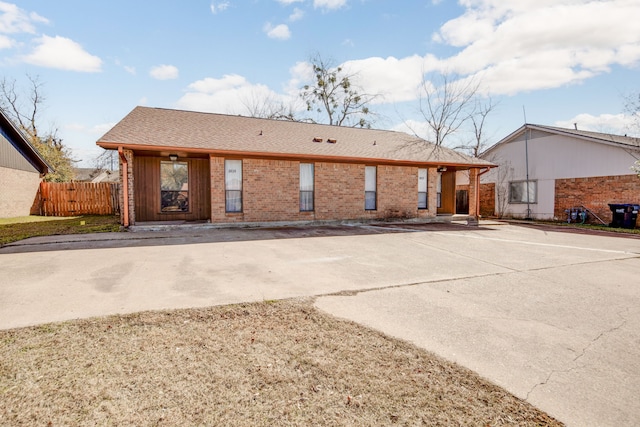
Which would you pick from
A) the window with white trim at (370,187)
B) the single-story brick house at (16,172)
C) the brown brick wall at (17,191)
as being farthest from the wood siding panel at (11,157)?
the window with white trim at (370,187)

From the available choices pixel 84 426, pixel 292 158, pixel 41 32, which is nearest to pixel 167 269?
pixel 84 426

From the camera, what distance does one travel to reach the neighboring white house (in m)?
14.2

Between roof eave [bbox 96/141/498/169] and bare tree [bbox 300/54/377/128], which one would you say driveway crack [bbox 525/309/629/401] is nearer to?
roof eave [bbox 96/141/498/169]

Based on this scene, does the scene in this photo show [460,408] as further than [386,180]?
No

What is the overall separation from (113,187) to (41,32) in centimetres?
746

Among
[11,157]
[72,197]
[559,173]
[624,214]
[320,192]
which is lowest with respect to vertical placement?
[624,214]

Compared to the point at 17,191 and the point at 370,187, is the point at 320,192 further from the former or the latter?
the point at 17,191

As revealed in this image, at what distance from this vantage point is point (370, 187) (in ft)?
46.2

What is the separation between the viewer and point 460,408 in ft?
7.04

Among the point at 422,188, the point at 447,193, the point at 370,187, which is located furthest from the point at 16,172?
the point at 447,193

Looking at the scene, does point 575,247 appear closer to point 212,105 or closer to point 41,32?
point 41,32

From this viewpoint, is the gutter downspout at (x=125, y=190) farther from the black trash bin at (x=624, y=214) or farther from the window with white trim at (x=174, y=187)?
the black trash bin at (x=624, y=214)

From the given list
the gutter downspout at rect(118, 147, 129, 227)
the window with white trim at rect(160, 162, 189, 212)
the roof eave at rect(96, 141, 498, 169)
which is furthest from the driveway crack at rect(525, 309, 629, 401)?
the window with white trim at rect(160, 162, 189, 212)

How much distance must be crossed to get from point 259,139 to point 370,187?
5.06 m
